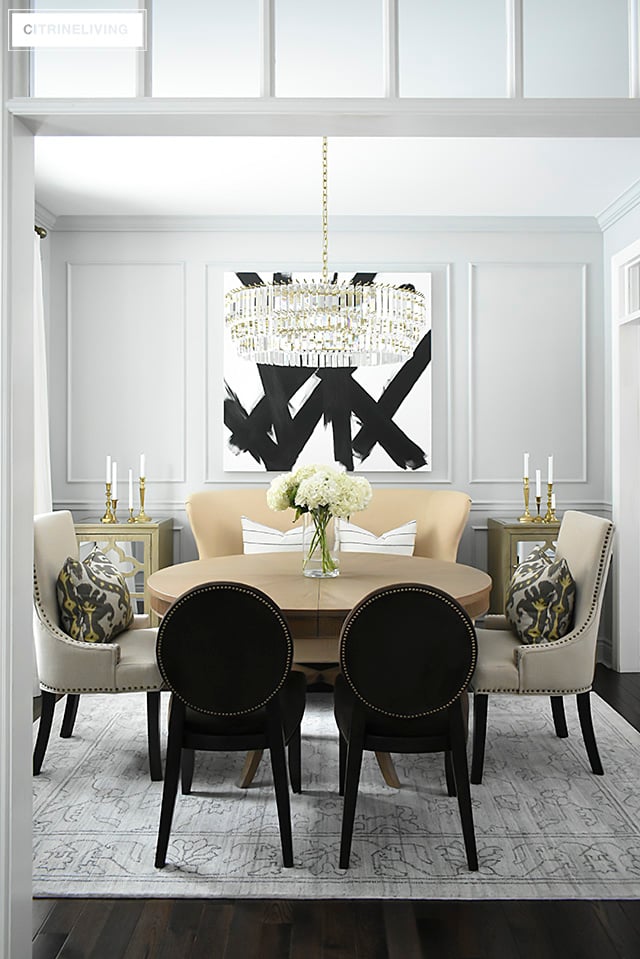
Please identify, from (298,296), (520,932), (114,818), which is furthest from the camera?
(298,296)

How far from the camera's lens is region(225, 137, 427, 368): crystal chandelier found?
363 cm

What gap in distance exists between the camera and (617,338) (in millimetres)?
4738

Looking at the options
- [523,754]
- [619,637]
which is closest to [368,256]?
[619,637]

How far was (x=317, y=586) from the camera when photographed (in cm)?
A: 319

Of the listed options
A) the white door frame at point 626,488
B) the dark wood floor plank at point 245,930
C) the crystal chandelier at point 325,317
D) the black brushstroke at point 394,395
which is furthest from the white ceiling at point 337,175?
the dark wood floor plank at point 245,930

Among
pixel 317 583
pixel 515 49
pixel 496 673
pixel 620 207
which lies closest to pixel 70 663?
pixel 317 583

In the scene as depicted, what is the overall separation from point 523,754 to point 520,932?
132 centimetres

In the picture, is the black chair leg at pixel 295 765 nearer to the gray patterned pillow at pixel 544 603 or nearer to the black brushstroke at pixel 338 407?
the gray patterned pillow at pixel 544 603

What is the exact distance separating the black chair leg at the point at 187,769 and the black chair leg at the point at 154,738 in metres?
0.19

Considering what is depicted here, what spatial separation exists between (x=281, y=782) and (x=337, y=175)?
10.5 feet

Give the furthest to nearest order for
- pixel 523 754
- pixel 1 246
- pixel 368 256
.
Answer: pixel 368 256, pixel 523 754, pixel 1 246

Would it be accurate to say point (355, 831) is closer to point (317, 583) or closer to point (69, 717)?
point (317, 583)

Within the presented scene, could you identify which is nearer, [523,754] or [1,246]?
[1,246]

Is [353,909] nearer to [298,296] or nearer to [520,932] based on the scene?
[520,932]
